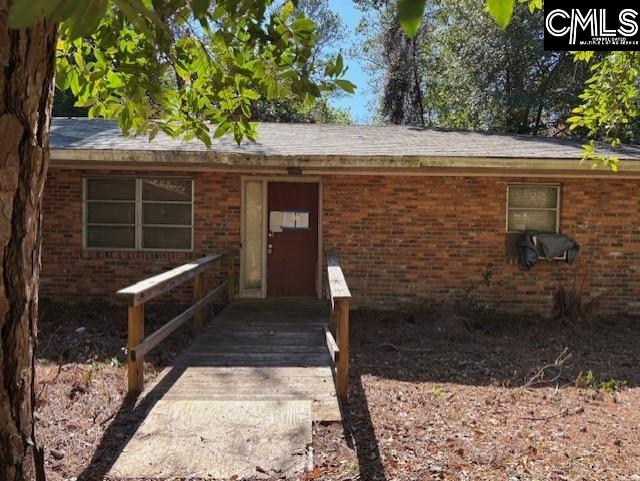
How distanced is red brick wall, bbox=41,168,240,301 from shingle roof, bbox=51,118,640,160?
0.81 m

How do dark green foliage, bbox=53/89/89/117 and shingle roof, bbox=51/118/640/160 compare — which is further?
dark green foliage, bbox=53/89/89/117

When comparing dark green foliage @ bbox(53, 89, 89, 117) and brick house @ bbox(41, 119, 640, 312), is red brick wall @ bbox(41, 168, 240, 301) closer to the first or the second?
brick house @ bbox(41, 119, 640, 312)

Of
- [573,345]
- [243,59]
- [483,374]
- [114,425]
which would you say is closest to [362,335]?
[483,374]

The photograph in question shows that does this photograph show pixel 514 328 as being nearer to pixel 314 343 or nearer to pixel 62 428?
pixel 314 343

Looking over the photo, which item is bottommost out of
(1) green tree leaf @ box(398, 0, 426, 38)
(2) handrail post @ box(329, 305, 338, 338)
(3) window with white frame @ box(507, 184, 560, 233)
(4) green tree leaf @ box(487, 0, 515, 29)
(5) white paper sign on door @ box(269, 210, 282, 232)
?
(2) handrail post @ box(329, 305, 338, 338)

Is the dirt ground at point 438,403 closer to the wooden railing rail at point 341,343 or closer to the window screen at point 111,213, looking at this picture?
the wooden railing rail at point 341,343

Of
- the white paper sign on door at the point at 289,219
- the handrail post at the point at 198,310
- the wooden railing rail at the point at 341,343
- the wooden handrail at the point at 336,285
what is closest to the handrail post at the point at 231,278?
the white paper sign on door at the point at 289,219

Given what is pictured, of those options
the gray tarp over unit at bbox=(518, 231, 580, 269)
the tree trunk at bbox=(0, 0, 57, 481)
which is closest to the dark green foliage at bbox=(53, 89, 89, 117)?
the gray tarp over unit at bbox=(518, 231, 580, 269)

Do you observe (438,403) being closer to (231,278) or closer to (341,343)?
(341,343)

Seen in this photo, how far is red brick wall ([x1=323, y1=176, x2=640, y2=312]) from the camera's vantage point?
9.06m

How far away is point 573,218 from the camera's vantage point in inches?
357

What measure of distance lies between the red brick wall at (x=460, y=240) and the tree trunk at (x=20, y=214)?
282 inches

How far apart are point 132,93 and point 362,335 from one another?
525 centimetres

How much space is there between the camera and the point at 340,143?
9180 mm
